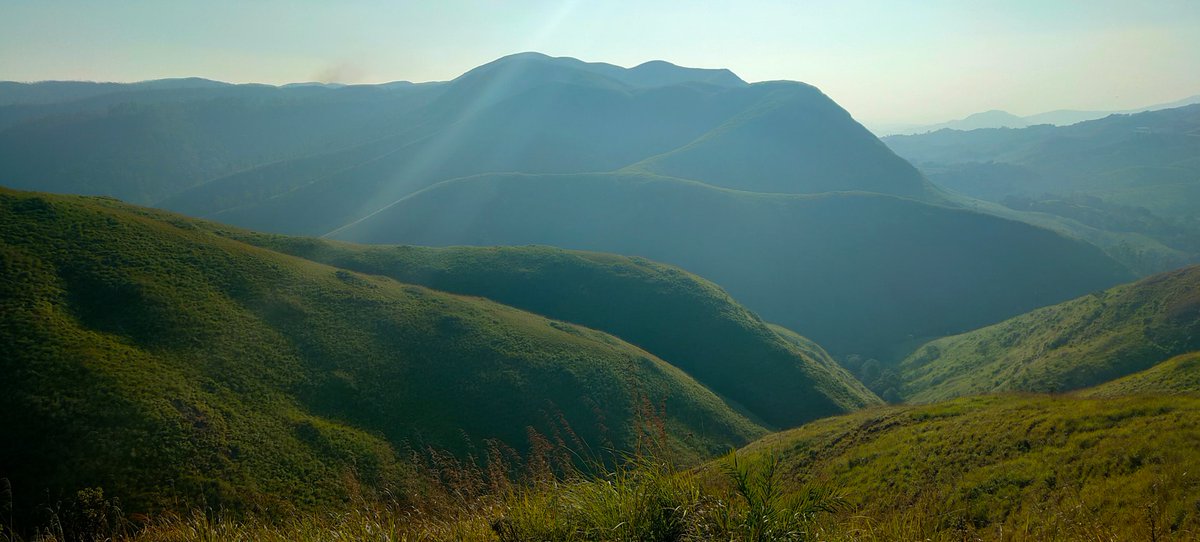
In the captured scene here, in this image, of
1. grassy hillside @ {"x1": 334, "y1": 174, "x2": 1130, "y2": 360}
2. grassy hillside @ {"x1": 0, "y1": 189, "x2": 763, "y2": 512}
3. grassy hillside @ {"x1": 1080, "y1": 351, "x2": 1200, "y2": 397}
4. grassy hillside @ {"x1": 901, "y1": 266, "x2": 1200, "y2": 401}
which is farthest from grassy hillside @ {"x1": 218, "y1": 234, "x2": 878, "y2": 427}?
grassy hillside @ {"x1": 334, "y1": 174, "x2": 1130, "y2": 360}

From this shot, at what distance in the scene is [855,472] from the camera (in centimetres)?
2059

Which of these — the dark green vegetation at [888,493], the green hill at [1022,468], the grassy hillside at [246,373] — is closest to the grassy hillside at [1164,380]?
the green hill at [1022,468]

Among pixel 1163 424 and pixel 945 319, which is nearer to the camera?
pixel 1163 424

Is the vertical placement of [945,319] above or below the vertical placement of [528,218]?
below

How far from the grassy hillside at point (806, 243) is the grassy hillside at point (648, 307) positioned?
38.7 meters

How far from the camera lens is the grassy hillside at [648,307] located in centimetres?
5847

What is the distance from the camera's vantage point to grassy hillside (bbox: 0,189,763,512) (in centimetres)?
2344

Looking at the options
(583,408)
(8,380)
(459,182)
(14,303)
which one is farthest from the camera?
(459,182)

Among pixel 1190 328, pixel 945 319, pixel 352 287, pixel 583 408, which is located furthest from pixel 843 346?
pixel 352 287

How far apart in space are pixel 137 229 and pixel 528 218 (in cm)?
9874

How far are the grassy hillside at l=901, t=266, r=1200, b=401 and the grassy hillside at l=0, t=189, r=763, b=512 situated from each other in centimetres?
2915

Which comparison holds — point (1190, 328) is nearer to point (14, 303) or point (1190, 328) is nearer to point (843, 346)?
point (843, 346)

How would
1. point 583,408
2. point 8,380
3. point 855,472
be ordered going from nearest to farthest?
1. point 855,472
2. point 8,380
3. point 583,408

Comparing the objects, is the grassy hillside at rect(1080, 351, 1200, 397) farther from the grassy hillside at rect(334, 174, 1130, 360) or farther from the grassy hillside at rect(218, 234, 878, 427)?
the grassy hillside at rect(334, 174, 1130, 360)
